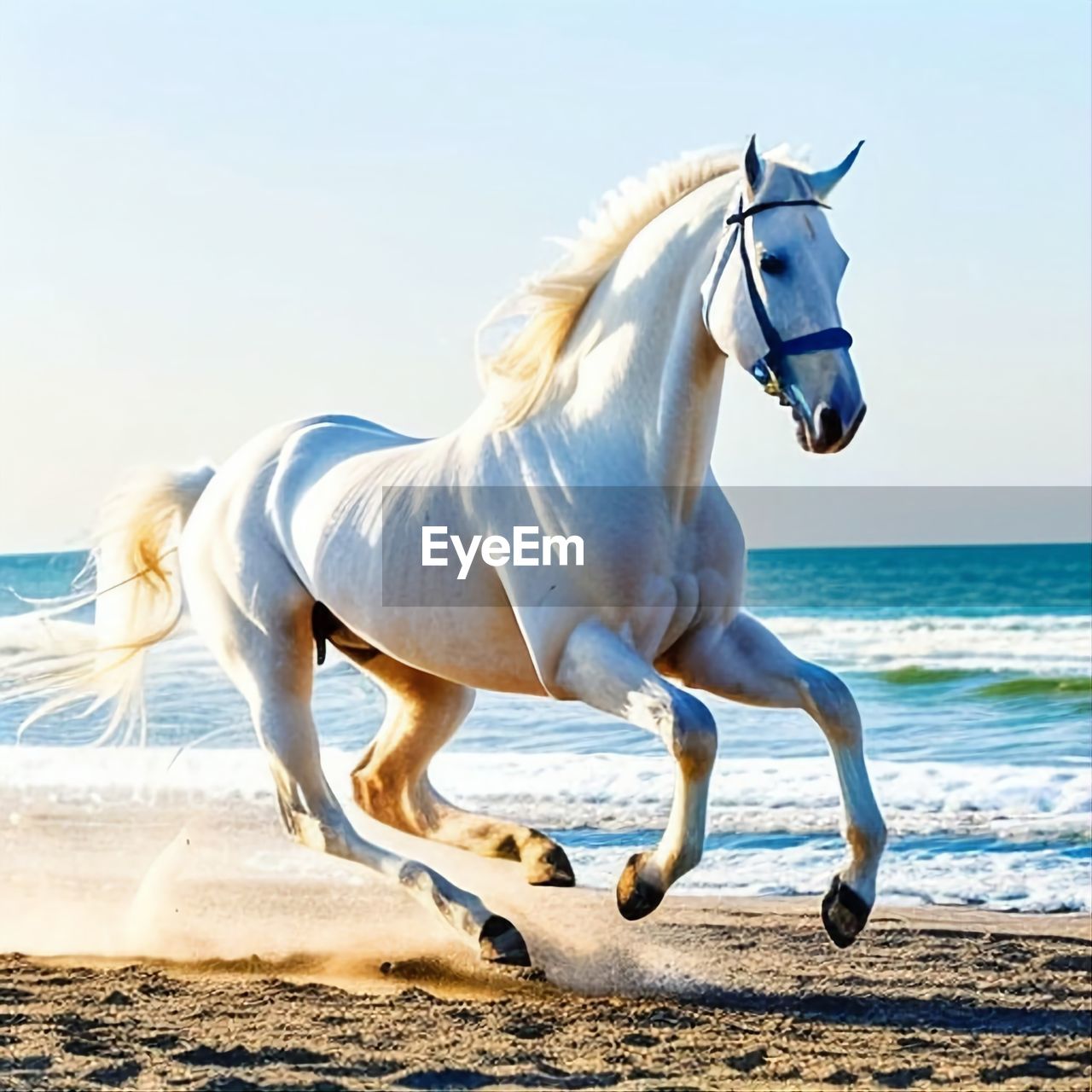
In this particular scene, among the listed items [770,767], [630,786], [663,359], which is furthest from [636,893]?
[770,767]

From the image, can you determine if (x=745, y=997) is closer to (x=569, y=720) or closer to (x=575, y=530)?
(x=575, y=530)

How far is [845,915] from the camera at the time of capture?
11.9 feet

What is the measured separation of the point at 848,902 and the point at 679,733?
1.81ft

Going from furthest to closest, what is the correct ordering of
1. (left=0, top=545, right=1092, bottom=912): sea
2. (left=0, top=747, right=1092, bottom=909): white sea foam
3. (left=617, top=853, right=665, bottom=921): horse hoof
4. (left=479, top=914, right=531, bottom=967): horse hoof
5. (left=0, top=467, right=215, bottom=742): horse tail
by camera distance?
(left=0, top=545, right=1092, bottom=912): sea
(left=0, top=747, right=1092, bottom=909): white sea foam
(left=0, top=467, right=215, bottom=742): horse tail
(left=479, top=914, right=531, bottom=967): horse hoof
(left=617, top=853, right=665, bottom=921): horse hoof

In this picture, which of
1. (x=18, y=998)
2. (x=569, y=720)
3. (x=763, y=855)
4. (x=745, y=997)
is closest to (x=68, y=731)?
(x=569, y=720)

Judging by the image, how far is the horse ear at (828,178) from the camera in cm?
362

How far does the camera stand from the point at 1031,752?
10.6m

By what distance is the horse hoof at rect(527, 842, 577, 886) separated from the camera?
14.3 ft

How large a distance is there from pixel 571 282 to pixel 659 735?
117 cm

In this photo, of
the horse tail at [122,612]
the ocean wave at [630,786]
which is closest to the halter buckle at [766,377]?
the horse tail at [122,612]

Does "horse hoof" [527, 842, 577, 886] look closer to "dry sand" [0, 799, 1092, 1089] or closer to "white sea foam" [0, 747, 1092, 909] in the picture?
"dry sand" [0, 799, 1092, 1089]

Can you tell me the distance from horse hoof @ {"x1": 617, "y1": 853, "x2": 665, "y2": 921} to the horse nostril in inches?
38.7
